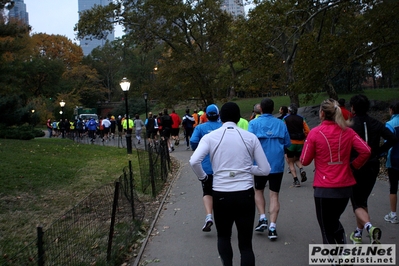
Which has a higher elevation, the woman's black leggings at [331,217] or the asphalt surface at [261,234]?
the woman's black leggings at [331,217]

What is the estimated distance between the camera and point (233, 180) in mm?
4391

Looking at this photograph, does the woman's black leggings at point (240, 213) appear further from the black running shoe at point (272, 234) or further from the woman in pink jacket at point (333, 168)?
the black running shoe at point (272, 234)

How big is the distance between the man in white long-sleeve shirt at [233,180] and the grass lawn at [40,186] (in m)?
4.04

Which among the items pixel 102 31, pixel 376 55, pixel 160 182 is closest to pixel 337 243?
pixel 160 182

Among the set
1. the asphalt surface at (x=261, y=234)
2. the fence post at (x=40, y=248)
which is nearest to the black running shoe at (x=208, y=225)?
the asphalt surface at (x=261, y=234)

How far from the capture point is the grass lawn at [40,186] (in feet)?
27.2

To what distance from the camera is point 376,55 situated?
21.5 meters

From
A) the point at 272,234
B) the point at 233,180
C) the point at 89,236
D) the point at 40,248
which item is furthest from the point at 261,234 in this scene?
the point at 40,248

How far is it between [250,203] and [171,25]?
30.5 metres

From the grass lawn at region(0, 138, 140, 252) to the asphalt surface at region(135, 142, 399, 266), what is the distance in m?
2.22

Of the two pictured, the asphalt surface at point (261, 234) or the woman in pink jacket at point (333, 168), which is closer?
the woman in pink jacket at point (333, 168)

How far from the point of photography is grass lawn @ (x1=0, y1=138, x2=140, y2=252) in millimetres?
8305

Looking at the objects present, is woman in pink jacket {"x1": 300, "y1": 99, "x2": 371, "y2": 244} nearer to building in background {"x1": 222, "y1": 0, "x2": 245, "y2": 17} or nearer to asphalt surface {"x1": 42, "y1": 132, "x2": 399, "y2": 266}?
asphalt surface {"x1": 42, "y1": 132, "x2": 399, "y2": 266}

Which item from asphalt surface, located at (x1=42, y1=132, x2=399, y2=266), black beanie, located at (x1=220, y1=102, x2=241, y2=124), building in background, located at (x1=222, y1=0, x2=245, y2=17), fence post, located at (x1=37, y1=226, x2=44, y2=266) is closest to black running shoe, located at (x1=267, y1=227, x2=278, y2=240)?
asphalt surface, located at (x1=42, y1=132, x2=399, y2=266)
